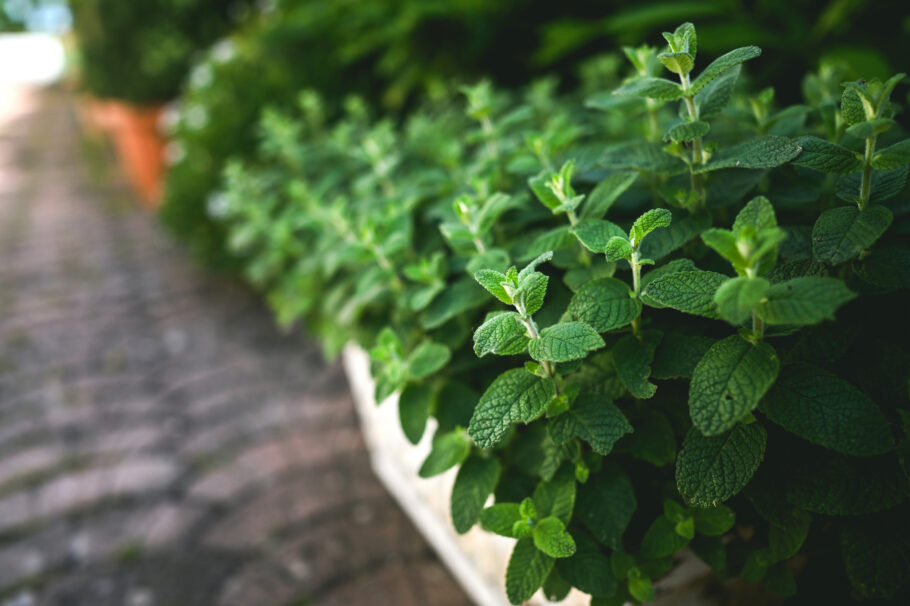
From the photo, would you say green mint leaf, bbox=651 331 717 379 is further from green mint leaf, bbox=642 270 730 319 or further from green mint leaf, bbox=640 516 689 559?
green mint leaf, bbox=640 516 689 559

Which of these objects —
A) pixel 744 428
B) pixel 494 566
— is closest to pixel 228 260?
pixel 494 566

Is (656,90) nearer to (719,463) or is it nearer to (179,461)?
(719,463)

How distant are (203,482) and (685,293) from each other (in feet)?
6.38

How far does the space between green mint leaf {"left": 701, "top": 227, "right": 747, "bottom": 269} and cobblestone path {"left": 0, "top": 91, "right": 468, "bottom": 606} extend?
1.28m

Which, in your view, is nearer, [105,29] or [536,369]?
[536,369]

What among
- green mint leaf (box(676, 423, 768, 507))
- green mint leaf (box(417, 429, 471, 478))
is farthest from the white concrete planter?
green mint leaf (box(676, 423, 768, 507))

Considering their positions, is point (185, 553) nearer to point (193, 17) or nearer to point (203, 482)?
point (203, 482)

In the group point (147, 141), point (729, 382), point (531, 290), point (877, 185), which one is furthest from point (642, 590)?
point (147, 141)

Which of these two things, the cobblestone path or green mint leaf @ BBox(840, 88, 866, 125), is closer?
Answer: green mint leaf @ BBox(840, 88, 866, 125)

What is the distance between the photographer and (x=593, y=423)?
1.00m

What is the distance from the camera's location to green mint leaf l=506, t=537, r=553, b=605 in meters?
1.03

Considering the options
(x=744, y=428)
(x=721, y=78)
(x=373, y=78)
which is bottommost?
(x=373, y=78)

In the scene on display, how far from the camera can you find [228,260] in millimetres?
3504

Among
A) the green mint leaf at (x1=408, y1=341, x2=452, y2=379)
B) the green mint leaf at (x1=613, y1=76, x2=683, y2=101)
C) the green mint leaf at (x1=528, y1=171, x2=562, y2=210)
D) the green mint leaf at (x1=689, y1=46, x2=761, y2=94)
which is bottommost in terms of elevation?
the green mint leaf at (x1=408, y1=341, x2=452, y2=379)
